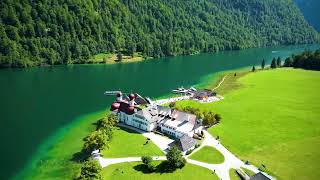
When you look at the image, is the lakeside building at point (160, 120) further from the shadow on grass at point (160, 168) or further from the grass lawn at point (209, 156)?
the shadow on grass at point (160, 168)

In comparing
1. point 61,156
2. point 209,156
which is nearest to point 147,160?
point 209,156

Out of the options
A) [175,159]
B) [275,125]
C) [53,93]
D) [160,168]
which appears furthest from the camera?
[53,93]

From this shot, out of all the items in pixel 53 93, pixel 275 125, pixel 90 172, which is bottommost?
pixel 275 125

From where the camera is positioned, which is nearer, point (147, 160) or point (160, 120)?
point (147, 160)

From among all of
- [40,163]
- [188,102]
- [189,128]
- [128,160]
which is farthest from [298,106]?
[40,163]

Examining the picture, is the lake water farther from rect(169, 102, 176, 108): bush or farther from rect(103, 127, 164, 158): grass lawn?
rect(169, 102, 176, 108): bush

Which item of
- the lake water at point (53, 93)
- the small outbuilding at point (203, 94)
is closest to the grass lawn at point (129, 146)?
the lake water at point (53, 93)

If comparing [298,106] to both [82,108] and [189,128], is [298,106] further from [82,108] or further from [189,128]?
[82,108]

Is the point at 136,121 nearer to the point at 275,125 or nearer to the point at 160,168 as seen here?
the point at 160,168
